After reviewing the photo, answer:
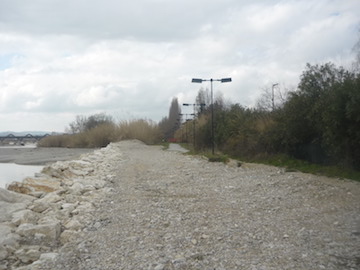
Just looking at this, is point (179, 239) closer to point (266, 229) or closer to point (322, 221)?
point (266, 229)

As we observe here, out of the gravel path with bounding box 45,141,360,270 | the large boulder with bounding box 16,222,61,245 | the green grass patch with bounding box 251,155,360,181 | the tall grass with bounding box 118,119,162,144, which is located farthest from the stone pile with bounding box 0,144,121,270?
the tall grass with bounding box 118,119,162,144

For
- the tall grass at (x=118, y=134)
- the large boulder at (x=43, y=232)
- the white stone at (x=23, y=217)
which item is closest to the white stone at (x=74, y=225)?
the large boulder at (x=43, y=232)

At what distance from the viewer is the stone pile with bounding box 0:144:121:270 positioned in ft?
20.6

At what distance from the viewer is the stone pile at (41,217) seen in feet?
20.6

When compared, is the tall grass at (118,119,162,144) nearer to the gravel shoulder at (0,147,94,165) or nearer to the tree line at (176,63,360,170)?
the gravel shoulder at (0,147,94,165)

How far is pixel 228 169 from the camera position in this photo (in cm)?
1609

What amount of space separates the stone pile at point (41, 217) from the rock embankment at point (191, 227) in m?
0.02

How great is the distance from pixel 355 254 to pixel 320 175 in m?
7.03

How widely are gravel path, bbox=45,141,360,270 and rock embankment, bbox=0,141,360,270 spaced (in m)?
0.02

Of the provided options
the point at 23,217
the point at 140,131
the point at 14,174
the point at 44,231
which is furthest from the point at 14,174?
the point at 140,131

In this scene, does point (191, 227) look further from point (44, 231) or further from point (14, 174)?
point (14, 174)

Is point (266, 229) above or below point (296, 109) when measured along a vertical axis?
below

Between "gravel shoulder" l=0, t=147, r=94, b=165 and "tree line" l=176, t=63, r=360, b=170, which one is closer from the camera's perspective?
"tree line" l=176, t=63, r=360, b=170

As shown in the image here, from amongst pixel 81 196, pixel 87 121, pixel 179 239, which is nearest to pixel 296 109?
pixel 81 196
